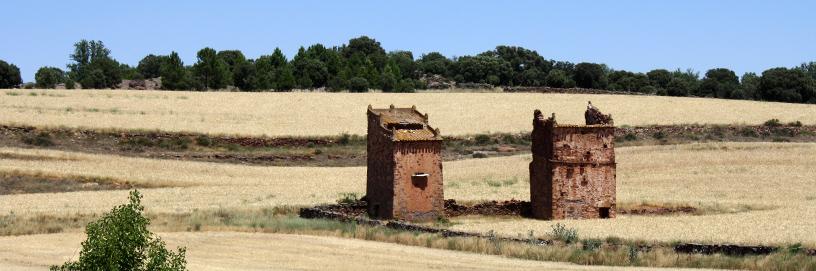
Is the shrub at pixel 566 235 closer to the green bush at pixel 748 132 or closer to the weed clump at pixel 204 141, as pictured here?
the weed clump at pixel 204 141

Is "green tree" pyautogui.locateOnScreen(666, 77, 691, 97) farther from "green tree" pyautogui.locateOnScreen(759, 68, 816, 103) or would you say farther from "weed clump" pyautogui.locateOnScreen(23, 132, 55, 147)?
"weed clump" pyautogui.locateOnScreen(23, 132, 55, 147)

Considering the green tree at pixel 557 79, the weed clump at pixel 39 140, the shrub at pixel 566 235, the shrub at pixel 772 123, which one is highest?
the green tree at pixel 557 79

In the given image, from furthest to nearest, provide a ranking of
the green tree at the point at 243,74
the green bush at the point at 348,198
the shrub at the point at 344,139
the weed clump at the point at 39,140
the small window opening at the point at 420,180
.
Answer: the green tree at the point at 243,74 → the shrub at the point at 344,139 → the weed clump at the point at 39,140 → the green bush at the point at 348,198 → the small window opening at the point at 420,180

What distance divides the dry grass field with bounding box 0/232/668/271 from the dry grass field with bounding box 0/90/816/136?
39491mm

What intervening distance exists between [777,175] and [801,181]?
208 centimetres

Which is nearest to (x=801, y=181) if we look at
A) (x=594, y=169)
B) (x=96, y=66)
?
(x=594, y=169)

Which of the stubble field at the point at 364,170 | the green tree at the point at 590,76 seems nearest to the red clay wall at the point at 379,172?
the stubble field at the point at 364,170

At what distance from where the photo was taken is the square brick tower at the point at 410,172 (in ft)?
146

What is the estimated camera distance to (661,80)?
164m

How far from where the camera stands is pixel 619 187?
57.8 metres

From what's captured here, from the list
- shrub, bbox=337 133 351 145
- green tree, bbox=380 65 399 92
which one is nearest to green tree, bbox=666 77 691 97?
green tree, bbox=380 65 399 92

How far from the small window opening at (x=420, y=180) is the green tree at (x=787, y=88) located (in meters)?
85.9

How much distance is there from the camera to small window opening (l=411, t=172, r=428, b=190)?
44.6 m

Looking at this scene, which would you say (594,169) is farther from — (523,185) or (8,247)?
(8,247)
